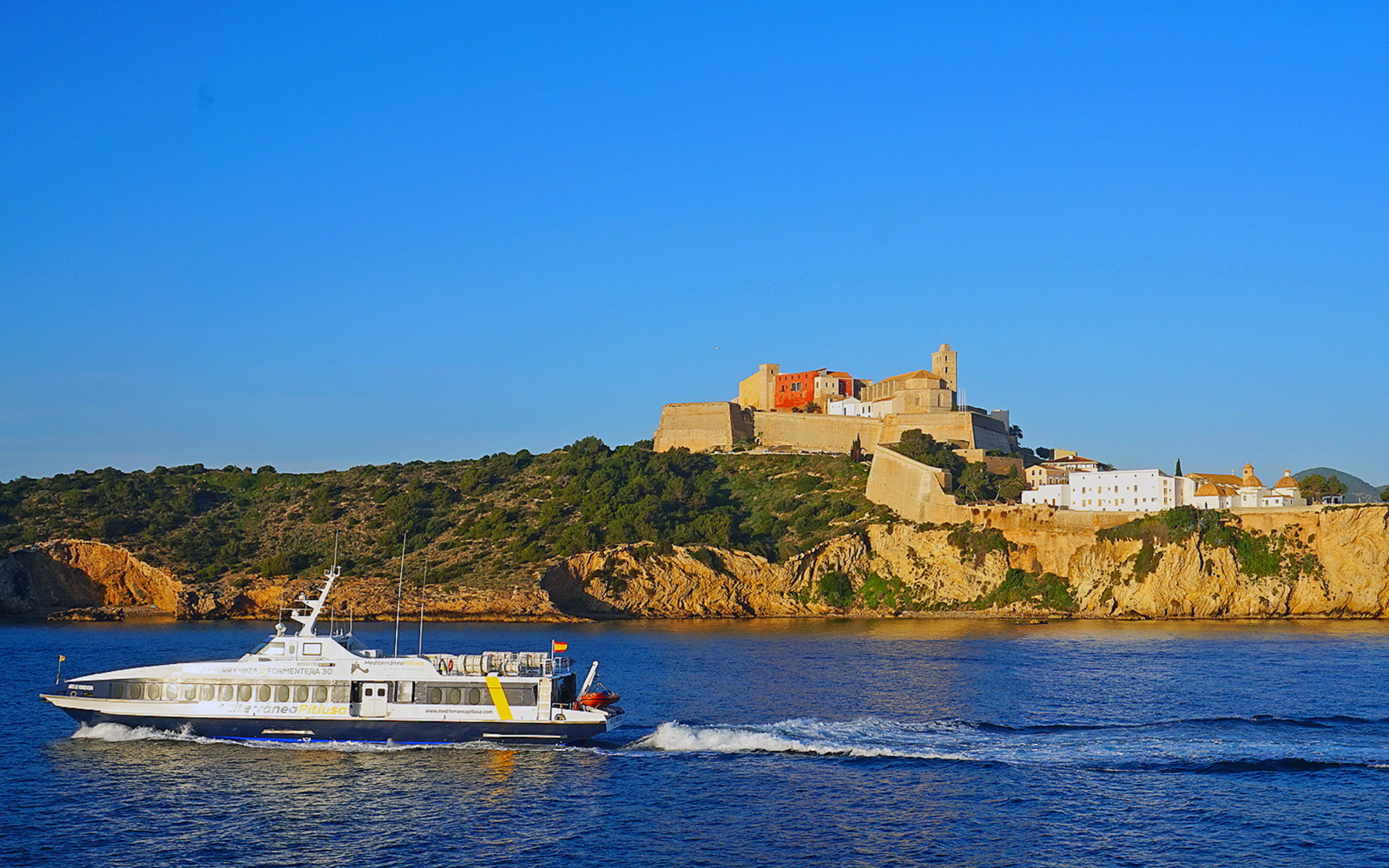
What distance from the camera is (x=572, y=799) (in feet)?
89.9

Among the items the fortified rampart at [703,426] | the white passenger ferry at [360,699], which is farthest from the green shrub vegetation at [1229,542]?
the white passenger ferry at [360,699]

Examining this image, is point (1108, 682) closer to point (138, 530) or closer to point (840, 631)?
point (840, 631)

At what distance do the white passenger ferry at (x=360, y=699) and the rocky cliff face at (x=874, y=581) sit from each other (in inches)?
1651

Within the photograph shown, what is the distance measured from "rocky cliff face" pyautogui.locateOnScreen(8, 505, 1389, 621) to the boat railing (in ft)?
142

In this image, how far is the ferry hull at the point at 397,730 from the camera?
31.6 m

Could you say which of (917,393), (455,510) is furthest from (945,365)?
(455,510)

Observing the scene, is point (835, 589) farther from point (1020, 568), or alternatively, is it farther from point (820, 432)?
point (820, 432)

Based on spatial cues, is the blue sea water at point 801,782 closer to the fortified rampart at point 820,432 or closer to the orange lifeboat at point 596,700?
the orange lifeboat at point 596,700

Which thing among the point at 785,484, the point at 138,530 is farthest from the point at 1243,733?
the point at 138,530

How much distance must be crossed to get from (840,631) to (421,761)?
39.7 meters

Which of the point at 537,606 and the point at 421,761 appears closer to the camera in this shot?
the point at 421,761

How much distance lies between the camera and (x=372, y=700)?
1251 inches

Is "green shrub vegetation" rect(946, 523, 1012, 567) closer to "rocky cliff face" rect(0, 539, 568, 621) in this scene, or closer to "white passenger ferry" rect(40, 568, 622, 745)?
"rocky cliff face" rect(0, 539, 568, 621)

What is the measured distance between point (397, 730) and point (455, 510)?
6339 centimetres
